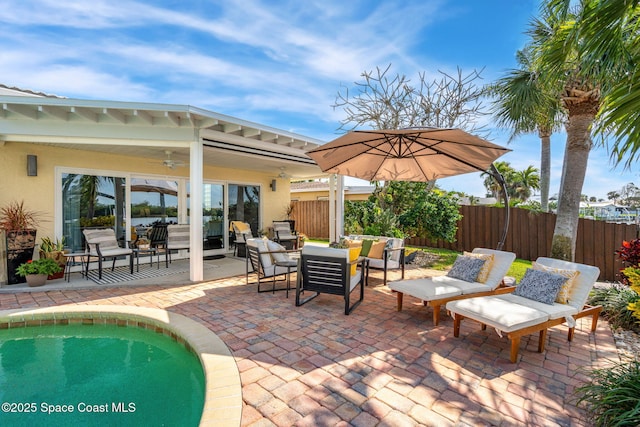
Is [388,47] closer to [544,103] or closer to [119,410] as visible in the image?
[544,103]

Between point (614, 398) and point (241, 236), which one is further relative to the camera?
point (241, 236)

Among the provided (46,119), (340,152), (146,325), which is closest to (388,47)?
(340,152)

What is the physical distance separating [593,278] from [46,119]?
Result: 30.7 feet

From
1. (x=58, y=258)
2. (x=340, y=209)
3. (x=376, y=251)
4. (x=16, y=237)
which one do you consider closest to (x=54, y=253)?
(x=58, y=258)

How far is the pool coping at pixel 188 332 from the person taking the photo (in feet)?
8.17

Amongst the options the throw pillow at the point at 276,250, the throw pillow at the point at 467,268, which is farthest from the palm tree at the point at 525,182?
the throw pillow at the point at 276,250

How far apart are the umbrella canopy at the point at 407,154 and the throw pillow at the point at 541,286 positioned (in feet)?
5.99

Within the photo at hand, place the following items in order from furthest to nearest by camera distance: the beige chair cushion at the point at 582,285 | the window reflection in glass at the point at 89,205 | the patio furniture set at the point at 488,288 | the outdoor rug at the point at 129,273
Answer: the window reflection in glass at the point at 89,205 < the outdoor rug at the point at 129,273 < the beige chair cushion at the point at 582,285 < the patio furniture set at the point at 488,288

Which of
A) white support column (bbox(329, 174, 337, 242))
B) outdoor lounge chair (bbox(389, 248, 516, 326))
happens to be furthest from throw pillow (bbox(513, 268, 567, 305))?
white support column (bbox(329, 174, 337, 242))

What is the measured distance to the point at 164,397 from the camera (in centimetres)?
297

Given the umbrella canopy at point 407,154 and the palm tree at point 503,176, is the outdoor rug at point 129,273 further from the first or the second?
the palm tree at point 503,176

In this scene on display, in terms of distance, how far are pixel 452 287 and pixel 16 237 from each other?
826 cm

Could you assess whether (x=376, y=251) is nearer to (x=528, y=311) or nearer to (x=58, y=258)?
(x=528, y=311)

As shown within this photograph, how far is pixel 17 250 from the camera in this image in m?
6.34
